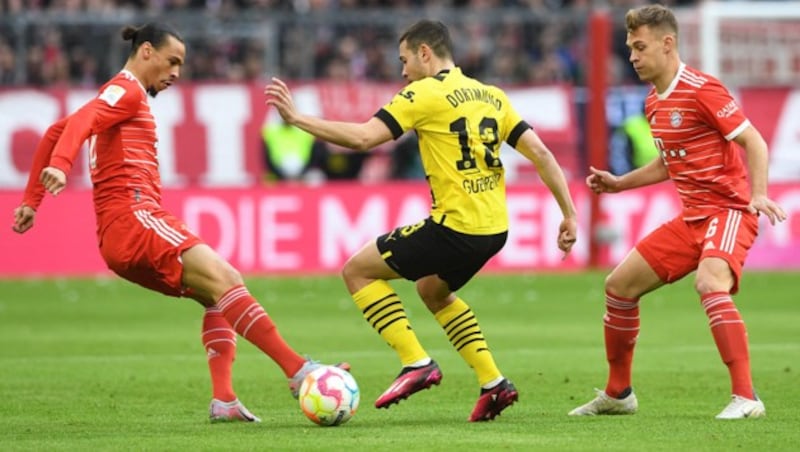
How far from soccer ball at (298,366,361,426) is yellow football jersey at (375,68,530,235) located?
111 centimetres

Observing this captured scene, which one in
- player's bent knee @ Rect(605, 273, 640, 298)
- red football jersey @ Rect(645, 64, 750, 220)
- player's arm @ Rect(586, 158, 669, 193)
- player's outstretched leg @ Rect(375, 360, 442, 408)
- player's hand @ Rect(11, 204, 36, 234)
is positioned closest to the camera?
player's outstretched leg @ Rect(375, 360, 442, 408)

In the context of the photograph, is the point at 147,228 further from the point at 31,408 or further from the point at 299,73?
the point at 299,73

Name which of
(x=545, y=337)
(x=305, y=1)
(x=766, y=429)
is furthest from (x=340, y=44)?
(x=766, y=429)

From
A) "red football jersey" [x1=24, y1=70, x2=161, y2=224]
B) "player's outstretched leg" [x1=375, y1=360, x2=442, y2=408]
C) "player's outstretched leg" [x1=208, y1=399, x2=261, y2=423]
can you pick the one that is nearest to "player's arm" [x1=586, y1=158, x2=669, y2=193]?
"player's outstretched leg" [x1=375, y1=360, x2=442, y2=408]

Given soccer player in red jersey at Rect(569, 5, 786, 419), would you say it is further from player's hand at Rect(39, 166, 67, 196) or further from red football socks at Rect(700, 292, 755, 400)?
player's hand at Rect(39, 166, 67, 196)

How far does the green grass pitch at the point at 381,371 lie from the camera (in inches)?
345

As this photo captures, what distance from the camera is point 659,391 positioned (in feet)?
36.8

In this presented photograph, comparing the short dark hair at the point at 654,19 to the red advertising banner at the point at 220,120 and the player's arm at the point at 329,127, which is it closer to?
the player's arm at the point at 329,127

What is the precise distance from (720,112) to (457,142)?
152cm

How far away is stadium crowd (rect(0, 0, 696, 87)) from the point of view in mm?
23312

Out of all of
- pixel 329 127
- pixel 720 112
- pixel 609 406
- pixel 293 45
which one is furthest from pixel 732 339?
pixel 293 45

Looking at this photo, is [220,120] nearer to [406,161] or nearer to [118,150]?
[406,161]

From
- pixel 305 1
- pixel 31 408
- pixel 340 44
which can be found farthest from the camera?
pixel 305 1

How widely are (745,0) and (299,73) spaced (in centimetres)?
898
